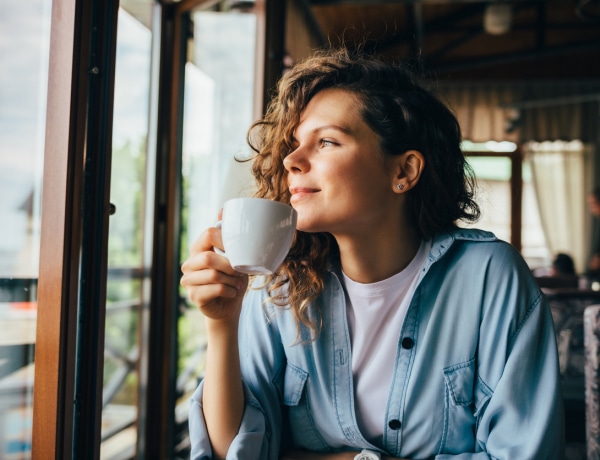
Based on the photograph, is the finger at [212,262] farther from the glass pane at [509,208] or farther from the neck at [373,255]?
the glass pane at [509,208]

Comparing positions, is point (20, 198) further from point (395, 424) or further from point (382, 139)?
point (395, 424)

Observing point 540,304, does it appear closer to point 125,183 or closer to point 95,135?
point 95,135

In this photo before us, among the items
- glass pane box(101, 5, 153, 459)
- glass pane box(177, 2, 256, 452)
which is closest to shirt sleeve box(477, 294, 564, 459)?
glass pane box(101, 5, 153, 459)

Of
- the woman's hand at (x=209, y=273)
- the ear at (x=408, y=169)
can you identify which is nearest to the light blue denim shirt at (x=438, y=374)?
the ear at (x=408, y=169)

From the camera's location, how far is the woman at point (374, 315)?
1.13 metres

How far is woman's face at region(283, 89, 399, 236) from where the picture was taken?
1225mm

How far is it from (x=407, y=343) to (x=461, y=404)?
15cm

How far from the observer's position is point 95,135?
1.59m

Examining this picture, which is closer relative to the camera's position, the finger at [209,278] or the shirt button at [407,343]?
the finger at [209,278]

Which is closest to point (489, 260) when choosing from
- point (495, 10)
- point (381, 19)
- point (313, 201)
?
point (313, 201)

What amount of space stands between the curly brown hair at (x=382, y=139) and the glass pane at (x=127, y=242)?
1135mm

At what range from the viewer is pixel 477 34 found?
645 cm

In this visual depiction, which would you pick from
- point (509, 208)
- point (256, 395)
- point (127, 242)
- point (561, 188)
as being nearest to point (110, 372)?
point (127, 242)

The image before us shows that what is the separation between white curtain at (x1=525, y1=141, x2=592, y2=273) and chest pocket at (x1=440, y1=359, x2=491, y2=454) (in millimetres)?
7223
